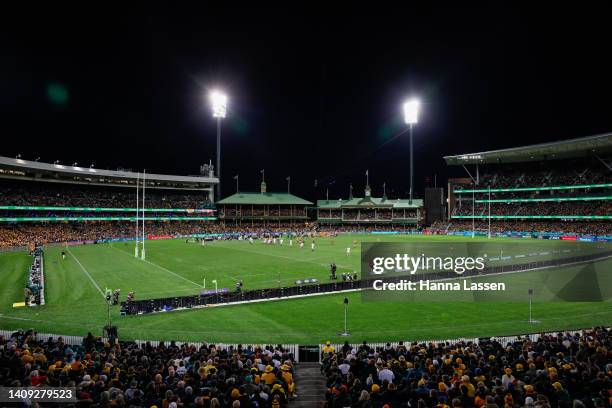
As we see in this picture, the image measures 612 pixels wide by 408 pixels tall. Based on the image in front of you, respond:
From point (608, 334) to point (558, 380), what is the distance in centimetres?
758

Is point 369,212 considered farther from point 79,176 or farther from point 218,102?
point 79,176

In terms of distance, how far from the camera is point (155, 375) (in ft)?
34.7

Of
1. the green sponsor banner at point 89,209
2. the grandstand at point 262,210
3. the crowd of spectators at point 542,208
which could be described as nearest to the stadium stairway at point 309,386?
the green sponsor banner at point 89,209

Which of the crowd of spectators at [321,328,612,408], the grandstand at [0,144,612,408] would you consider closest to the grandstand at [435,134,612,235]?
the grandstand at [0,144,612,408]

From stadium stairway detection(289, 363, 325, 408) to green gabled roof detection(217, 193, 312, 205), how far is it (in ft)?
340

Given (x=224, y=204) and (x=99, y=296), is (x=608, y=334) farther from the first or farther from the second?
(x=224, y=204)

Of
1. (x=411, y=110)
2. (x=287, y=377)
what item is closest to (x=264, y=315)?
(x=287, y=377)

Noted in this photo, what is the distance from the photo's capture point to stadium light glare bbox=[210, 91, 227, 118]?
98.8 meters

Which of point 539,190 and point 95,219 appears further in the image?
point 539,190

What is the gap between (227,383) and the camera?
10102mm

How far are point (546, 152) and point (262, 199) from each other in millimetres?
A: 72346

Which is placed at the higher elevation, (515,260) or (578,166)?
(578,166)

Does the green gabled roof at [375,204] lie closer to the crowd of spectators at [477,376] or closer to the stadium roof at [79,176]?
the stadium roof at [79,176]

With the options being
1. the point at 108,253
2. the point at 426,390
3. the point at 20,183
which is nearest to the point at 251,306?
the point at 426,390
